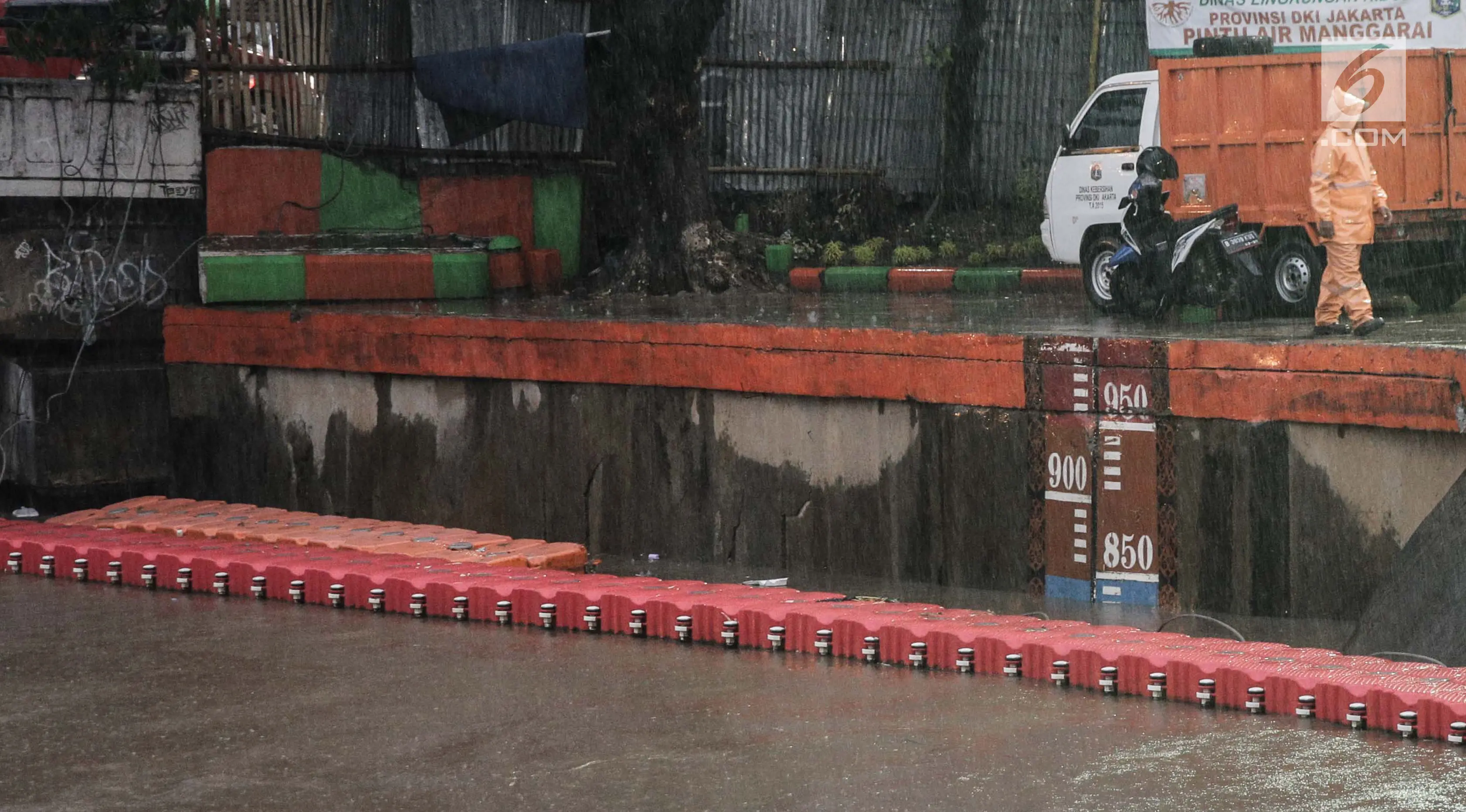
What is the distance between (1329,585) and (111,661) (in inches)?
238

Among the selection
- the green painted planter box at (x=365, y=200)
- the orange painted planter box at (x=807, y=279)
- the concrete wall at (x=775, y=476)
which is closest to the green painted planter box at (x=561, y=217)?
the green painted planter box at (x=365, y=200)

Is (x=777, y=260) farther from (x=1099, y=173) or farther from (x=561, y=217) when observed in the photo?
(x=1099, y=173)

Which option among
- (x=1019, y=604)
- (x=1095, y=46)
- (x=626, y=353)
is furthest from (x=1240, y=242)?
(x=1095, y=46)

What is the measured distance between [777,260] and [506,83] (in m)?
3.33

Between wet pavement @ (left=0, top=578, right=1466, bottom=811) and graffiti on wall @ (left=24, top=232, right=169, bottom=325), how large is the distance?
21.4ft

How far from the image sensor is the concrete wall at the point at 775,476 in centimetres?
969

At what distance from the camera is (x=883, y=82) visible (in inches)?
794

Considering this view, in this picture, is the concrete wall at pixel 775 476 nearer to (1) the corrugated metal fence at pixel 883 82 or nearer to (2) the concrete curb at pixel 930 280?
(1) the corrugated metal fence at pixel 883 82

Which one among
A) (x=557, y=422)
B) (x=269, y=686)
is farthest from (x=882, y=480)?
(x=269, y=686)

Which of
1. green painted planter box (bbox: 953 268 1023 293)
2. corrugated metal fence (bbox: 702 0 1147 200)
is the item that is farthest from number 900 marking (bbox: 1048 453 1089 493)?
corrugated metal fence (bbox: 702 0 1147 200)

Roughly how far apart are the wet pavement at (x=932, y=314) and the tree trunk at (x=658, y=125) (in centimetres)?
58

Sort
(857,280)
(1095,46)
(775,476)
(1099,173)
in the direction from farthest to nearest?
(1095,46), (857,280), (1099,173), (775,476)

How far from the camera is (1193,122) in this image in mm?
13250

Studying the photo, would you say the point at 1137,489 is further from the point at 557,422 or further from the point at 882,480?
the point at 557,422
